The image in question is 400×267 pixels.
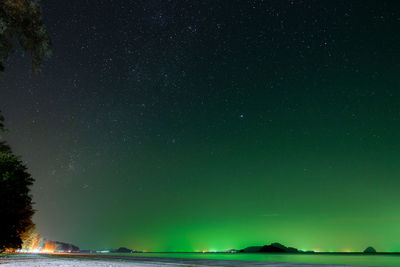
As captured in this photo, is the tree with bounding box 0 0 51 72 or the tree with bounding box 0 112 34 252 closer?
the tree with bounding box 0 0 51 72

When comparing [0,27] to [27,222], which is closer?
[0,27]

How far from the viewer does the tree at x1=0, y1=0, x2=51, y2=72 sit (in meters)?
5.88

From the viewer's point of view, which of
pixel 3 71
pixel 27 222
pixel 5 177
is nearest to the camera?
pixel 3 71

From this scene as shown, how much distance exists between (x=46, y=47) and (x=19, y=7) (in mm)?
853

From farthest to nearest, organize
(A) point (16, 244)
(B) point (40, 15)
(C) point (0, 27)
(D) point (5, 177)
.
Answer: (A) point (16, 244), (D) point (5, 177), (B) point (40, 15), (C) point (0, 27)

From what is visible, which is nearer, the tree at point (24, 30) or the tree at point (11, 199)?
the tree at point (24, 30)

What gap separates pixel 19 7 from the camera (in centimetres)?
594

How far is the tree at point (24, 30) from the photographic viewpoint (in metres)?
5.88

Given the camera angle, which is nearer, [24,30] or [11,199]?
[24,30]

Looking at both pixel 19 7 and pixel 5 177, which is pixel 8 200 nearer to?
pixel 5 177

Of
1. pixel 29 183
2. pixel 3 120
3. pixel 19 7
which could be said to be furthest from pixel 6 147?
pixel 19 7

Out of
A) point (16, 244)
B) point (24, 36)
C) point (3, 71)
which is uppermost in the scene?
point (24, 36)

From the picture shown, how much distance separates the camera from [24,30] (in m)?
6.20

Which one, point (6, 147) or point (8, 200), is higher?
point (6, 147)
